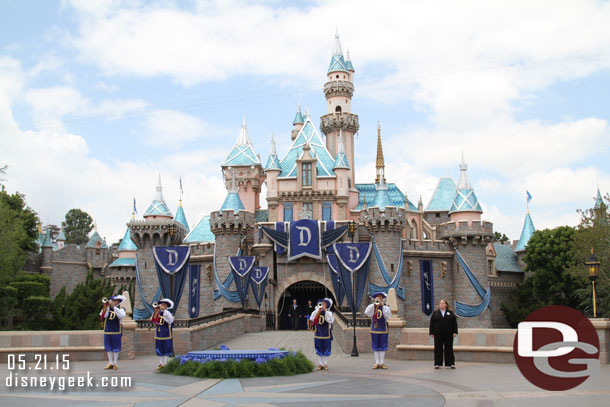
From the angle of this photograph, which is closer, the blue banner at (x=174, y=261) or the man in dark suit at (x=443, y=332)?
the man in dark suit at (x=443, y=332)

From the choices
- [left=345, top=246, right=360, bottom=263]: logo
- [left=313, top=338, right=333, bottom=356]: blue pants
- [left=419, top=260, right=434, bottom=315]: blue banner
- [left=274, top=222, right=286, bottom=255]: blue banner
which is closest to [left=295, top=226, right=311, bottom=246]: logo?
[left=274, top=222, right=286, bottom=255]: blue banner

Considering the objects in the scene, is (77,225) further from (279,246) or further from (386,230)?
(386,230)

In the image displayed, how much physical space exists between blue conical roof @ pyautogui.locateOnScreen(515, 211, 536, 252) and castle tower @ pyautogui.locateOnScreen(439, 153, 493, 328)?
12236mm

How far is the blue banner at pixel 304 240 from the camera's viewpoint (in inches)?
1356

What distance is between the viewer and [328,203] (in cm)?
3934

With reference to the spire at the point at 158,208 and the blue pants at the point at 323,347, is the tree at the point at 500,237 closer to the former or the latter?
the spire at the point at 158,208

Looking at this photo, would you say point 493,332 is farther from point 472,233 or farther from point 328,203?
point 328,203

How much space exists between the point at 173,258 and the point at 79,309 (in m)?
15.0

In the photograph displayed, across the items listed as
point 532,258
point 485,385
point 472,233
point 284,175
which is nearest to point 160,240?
point 284,175

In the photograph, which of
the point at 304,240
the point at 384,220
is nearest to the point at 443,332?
the point at 384,220

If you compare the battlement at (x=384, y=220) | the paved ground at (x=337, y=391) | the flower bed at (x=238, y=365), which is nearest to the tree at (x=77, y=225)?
the battlement at (x=384, y=220)

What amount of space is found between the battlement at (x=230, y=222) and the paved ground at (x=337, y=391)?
2230 centimetres

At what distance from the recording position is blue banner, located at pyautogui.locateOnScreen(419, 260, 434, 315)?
36.3 metres

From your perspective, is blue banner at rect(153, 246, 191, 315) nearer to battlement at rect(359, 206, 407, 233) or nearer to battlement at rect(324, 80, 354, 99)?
battlement at rect(359, 206, 407, 233)
